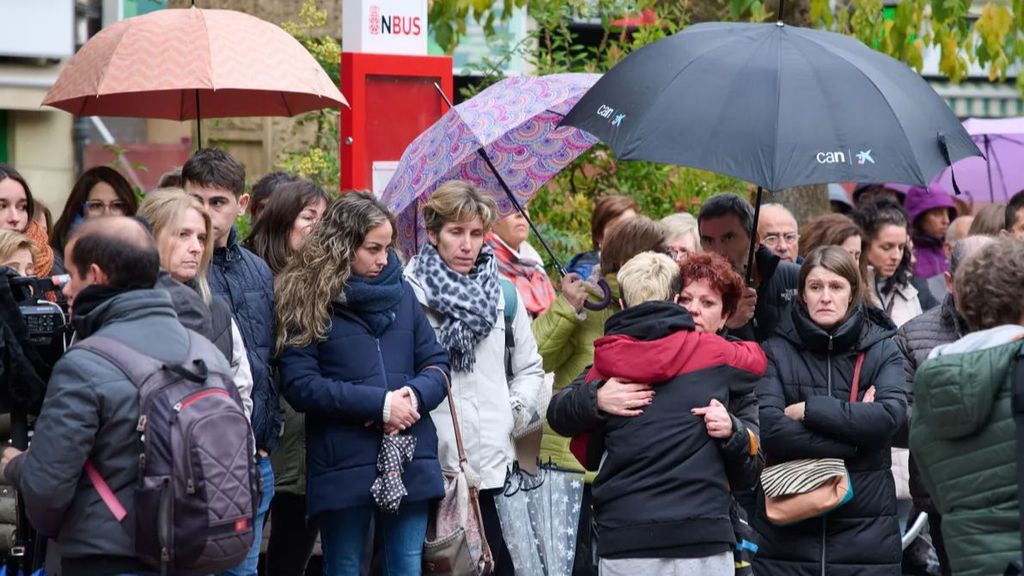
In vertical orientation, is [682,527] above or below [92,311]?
below

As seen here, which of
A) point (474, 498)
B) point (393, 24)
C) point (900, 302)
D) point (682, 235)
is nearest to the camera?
point (474, 498)

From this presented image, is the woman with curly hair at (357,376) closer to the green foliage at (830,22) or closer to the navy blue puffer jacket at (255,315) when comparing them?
the navy blue puffer jacket at (255,315)

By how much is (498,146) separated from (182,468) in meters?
3.90

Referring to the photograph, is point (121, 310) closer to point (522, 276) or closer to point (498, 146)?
point (498, 146)

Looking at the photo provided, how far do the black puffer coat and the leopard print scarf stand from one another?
1.20 metres

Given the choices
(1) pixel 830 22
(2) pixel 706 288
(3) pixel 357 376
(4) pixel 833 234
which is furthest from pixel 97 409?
(1) pixel 830 22

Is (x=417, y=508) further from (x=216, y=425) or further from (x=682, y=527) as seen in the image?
(x=216, y=425)

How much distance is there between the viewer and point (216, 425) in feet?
16.3

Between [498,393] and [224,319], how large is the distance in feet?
A: 4.92

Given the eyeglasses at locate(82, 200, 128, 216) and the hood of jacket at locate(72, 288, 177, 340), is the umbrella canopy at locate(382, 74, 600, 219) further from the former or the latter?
the hood of jacket at locate(72, 288, 177, 340)

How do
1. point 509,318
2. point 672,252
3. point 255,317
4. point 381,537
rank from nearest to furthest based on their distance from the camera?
1. point 255,317
2. point 381,537
3. point 509,318
4. point 672,252

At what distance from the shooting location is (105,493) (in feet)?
16.2

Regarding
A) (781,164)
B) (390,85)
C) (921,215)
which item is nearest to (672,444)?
(781,164)

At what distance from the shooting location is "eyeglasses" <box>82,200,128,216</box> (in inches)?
299
